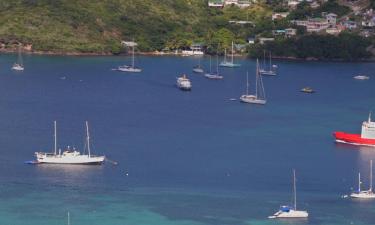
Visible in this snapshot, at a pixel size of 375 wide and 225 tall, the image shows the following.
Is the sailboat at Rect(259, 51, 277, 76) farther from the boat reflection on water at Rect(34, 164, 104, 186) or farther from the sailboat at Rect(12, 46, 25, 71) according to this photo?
the boat reflection on water at Rect(34, 164, 104, 186)

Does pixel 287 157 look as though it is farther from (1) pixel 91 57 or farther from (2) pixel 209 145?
(1) pixel 91 57

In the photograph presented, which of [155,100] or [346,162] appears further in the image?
[155,100]

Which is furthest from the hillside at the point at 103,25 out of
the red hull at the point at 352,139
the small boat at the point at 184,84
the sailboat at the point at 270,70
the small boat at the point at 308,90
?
the red hull at the point at 352,139

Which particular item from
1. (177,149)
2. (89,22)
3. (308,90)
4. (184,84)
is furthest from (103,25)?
(177,149)

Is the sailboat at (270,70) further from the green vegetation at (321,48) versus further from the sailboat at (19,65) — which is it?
the sailboat at (19,65)

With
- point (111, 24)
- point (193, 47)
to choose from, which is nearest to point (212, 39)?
point (193, 47)

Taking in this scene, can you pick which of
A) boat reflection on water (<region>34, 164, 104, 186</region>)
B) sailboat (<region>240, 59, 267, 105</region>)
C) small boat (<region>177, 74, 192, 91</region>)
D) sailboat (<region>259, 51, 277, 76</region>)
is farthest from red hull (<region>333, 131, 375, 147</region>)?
sailboat (<region>259, 51, 277, 76</region>)
